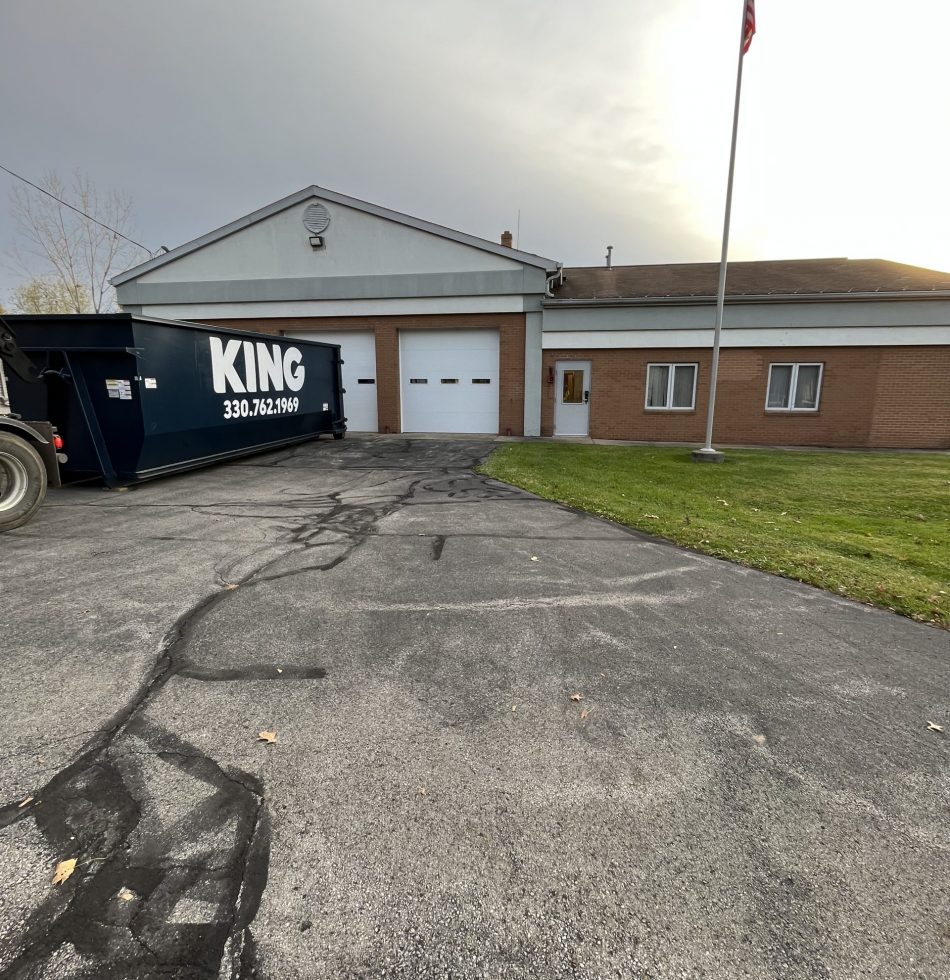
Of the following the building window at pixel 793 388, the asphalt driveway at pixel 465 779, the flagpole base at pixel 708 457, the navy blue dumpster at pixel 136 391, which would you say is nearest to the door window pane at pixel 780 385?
the building window at pixel 793 388

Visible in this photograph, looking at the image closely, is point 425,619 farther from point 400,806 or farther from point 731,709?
point 731,709

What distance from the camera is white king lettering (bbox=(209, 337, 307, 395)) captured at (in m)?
10.2

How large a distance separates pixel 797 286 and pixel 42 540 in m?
20.1

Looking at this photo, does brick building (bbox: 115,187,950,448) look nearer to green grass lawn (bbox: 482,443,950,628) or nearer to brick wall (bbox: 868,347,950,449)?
brick wall (bbox: 868,347,950,449)

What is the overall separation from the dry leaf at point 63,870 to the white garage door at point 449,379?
52.9 ft

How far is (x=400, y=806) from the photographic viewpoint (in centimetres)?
225

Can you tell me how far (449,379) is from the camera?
1761 cm

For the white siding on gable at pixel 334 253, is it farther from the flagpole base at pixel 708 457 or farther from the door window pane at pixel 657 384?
the flagpole base at pixel 708 457

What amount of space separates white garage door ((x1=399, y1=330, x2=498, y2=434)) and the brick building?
47 mm

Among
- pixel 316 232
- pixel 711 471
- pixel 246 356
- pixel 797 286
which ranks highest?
pixel 316 232

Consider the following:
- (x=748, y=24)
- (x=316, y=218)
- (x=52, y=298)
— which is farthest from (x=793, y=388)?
(x=52, y=298)

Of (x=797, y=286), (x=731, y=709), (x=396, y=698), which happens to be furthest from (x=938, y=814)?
(x=797, y=286)

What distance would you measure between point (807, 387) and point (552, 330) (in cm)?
787

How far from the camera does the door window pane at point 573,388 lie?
16875 millimetres
